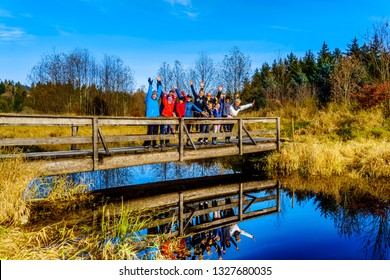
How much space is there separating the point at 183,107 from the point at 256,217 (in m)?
4.55

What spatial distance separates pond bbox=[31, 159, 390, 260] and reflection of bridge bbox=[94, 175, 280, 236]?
0.02 m

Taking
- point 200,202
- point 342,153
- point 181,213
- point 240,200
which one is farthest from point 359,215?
point 342,153

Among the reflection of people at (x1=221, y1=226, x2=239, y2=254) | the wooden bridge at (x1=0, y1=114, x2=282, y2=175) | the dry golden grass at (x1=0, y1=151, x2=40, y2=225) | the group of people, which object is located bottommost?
the reflection of people at (x1=221, y1=226, x2=239, y2=254)

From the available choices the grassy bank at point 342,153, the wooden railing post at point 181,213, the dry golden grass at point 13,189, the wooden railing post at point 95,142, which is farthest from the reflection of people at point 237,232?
the grassy bank at point 342,153

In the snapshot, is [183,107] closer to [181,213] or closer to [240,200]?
[240,200]

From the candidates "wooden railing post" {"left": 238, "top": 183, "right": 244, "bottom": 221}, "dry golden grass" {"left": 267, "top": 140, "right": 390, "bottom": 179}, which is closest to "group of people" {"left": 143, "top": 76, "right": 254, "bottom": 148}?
"wooden railing post" {"left": 238, "top": 183, "right": 244, "bottom": 221}

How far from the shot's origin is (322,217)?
785cm

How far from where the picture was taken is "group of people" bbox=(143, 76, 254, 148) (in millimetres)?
10219

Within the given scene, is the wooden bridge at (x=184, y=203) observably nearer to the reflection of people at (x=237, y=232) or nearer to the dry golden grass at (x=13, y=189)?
the reflection of people at (x=237, y=232)

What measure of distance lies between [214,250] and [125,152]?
163 inches

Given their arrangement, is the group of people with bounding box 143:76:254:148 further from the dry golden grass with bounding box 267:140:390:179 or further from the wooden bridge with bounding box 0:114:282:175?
the dry golden grass with bounding box 267:140:390:179

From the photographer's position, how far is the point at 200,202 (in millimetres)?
8930
